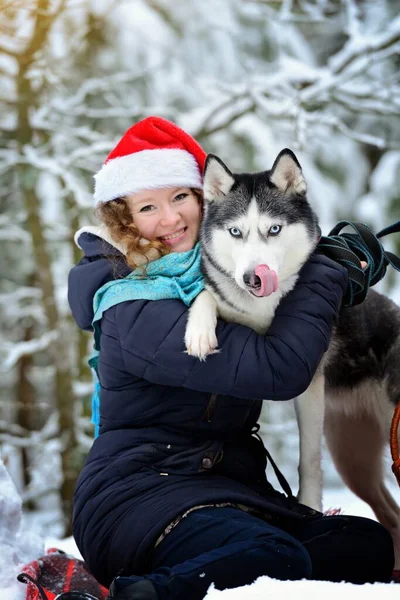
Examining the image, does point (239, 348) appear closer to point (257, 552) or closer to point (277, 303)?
point (277, 303)

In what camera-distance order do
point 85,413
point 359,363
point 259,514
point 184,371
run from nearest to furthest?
1. point 184,371
2. point 259,514
3. point 359,363
4. point 85,413

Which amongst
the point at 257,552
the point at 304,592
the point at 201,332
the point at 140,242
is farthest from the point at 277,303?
the point at 304,592

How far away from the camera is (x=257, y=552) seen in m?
1.56

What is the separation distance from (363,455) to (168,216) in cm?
122

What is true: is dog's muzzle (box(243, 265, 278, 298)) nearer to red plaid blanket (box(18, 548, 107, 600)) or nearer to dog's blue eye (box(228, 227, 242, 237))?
dog's blue eye (box(228, 227, 242, 237))

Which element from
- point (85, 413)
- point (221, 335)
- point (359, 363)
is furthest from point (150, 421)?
point (85, 413)

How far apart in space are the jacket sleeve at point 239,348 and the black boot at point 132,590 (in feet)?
1.60

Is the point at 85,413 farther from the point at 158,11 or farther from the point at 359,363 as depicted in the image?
the point at 359,363

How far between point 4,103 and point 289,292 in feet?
14.0

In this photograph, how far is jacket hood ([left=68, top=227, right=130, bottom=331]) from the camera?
197cm

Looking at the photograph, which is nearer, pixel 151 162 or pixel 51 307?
pixel 151 162

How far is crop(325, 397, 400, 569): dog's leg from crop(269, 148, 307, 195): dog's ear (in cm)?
86

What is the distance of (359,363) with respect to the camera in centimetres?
244

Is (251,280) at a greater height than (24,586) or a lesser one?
greater
